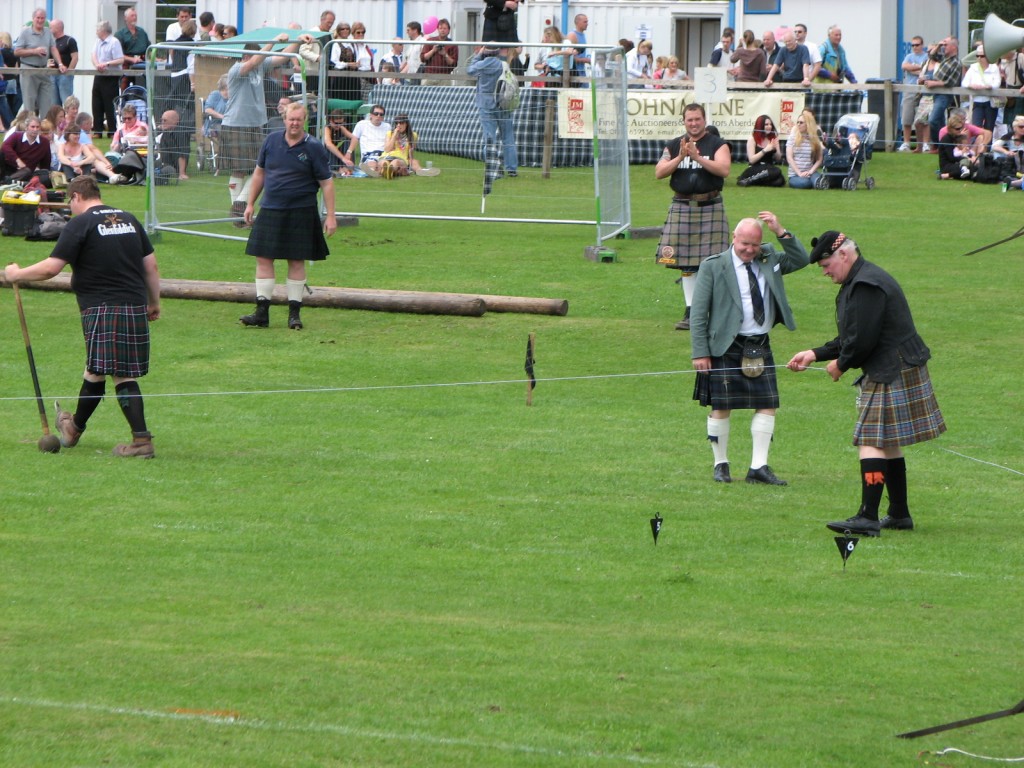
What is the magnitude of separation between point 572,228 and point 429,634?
1330cm

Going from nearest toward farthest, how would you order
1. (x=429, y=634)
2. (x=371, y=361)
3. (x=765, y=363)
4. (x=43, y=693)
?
1. (x=43, y=693)
2. (x=429, y=634)
3. (x=765, y=363)
4. (x=371, y=361)

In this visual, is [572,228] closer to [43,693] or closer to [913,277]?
[913,277]

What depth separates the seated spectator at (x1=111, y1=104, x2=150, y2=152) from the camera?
22.4m

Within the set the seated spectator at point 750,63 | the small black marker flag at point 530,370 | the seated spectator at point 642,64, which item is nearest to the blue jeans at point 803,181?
the seated spectator at point 750,63

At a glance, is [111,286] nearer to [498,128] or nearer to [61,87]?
[498,128]

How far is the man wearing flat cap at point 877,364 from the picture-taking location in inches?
313

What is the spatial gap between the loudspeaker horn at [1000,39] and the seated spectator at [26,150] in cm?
1220

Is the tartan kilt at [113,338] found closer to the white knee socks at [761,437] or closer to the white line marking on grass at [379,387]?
the white line marking on grass at [379,387]

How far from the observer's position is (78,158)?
68.4 feet

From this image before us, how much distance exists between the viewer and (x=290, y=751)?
491cm

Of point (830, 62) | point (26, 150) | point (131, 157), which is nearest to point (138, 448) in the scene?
point (26, 150)

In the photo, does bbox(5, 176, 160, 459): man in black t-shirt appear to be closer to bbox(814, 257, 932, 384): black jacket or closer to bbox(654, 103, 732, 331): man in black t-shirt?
bbox(814, 257, 932, 384): black jacket

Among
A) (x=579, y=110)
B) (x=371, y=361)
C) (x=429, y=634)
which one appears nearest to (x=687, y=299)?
(x=371, y=361)

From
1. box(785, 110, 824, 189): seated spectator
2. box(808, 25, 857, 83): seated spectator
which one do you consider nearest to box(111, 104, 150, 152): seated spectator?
box(785, 110, 824, 189): seated spectator
